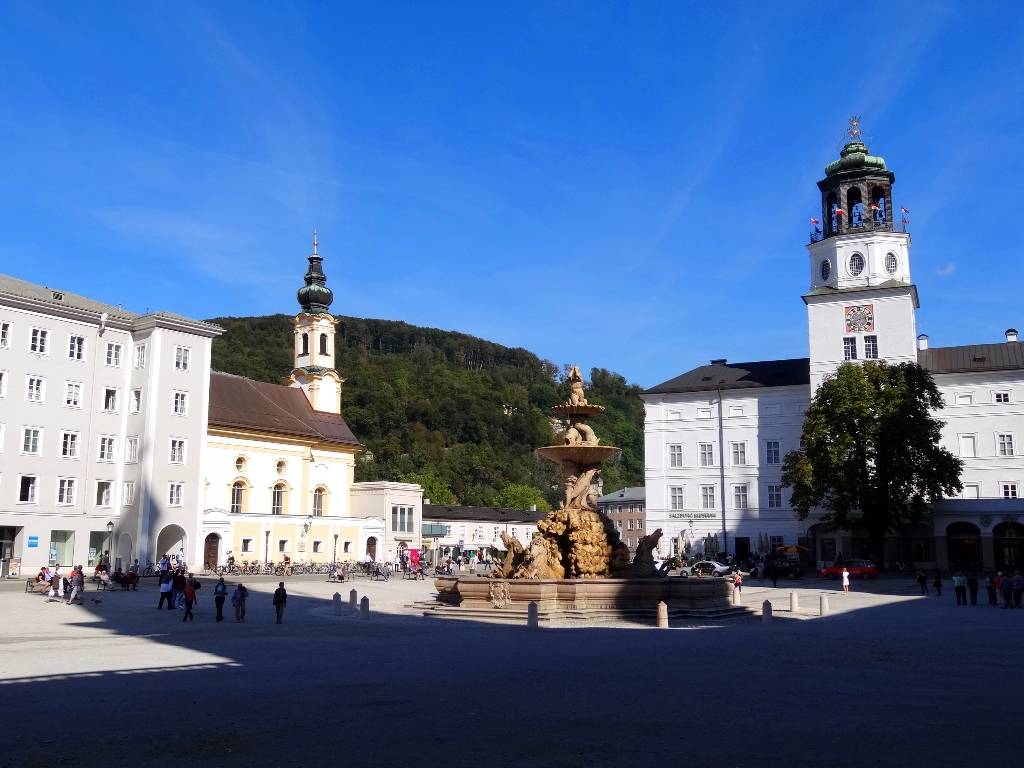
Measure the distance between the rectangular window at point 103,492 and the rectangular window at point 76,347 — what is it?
20.9 ft

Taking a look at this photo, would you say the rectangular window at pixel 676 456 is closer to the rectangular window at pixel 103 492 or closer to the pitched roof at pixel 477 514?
the pitched roof at pixel 477 514

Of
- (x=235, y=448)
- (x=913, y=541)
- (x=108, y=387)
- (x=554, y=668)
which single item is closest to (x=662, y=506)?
(x=913, y=541)

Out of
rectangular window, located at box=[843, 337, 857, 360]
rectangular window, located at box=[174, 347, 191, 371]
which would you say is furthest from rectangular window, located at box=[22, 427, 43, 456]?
rectangular window, located at box=[843, 337, 857, 360]

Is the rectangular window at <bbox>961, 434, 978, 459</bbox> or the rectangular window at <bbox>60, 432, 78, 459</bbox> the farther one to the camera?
the rectangular window at <bbox>961, 434, 978, 459</bbox>

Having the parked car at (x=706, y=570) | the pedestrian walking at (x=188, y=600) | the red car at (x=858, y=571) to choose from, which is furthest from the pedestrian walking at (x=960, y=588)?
the pedestrian walking at (x=188, y=600)

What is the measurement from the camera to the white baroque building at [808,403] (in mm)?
56188

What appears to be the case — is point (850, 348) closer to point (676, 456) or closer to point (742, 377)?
point (742, 377)

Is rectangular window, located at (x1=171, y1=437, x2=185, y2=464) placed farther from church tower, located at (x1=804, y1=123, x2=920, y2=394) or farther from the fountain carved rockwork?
church tower, located at (x1=804, y1=123, x2=920, y2=394)

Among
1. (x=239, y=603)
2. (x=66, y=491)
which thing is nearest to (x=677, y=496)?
(x=66, y=491)

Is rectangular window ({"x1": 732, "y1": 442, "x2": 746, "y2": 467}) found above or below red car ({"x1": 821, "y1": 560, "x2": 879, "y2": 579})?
above

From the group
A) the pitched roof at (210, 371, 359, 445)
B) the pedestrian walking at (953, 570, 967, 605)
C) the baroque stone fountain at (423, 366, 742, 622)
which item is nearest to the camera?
the baroque stone fountain at (423, 366, 742, 622)

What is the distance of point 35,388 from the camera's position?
150 ft

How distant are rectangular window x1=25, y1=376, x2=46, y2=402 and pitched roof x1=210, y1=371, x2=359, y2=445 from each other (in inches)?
469

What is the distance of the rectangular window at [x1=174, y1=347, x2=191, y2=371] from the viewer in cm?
5094
